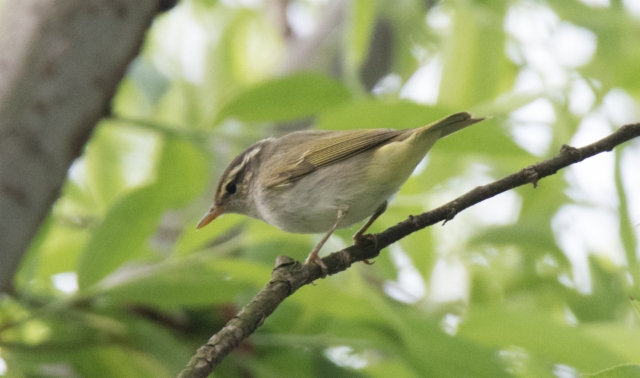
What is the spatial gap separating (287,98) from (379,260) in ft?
2.41

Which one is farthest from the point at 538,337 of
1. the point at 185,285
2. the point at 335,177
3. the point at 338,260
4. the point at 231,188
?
the point at 231,188

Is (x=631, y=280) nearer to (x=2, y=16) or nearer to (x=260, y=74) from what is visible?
(x=2, y=16)

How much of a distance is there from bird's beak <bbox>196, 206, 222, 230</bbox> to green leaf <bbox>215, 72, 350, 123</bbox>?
14.8 inches

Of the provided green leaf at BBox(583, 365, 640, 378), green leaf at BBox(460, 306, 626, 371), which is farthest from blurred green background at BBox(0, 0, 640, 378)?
green leaf at BBox(583, 365, 640, 378)

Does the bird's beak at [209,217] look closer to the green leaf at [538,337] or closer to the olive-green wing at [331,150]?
the olive-green wing at [331,150]

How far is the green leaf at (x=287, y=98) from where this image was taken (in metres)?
2.08

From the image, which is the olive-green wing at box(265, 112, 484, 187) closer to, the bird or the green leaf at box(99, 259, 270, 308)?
the bird

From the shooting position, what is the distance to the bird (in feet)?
6.81


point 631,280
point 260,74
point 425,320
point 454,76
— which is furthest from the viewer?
point 260,74

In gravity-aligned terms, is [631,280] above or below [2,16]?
below

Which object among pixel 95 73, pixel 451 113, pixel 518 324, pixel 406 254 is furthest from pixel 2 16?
pixel 518 324

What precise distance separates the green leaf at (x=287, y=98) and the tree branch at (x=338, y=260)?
681 millimetres

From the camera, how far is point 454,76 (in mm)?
2434

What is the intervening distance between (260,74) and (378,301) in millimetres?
2230
